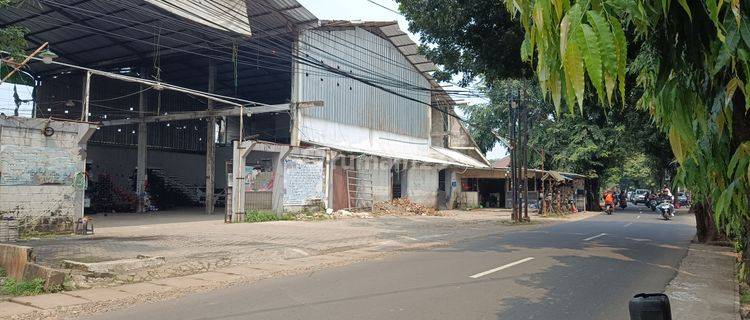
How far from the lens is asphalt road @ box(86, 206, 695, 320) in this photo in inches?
257

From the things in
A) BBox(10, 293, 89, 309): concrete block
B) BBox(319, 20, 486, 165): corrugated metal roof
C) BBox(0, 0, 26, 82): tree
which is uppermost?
BBox(319, 20, 486, 165): corrugated metal roof

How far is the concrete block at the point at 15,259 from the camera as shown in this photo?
8.41 m

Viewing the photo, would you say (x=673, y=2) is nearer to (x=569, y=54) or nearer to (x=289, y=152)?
(x=569, y=54)

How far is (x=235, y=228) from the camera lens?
1872 cm

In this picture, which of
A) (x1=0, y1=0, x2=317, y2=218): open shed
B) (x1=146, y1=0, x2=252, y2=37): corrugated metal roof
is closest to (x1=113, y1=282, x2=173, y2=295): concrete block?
(x1=0, y1=0, x2=317, y2=218): open shed

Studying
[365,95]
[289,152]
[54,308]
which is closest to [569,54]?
[54,308]

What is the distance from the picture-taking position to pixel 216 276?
9297 millimetres

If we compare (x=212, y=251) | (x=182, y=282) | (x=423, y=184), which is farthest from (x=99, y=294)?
(x=423, y=184)

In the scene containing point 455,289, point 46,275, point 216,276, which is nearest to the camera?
point 46,275

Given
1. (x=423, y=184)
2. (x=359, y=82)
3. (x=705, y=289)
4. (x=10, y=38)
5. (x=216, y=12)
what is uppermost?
(x=216, y=12)

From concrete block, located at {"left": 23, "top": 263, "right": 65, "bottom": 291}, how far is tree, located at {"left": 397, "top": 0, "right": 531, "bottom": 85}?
10.1 metres

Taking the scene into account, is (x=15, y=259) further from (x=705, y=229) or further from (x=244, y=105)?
(x=244, y=105)

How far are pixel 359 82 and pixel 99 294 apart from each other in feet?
77.7

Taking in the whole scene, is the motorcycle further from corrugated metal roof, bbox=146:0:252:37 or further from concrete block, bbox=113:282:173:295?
concrete block, bbox=113:282:173:295
